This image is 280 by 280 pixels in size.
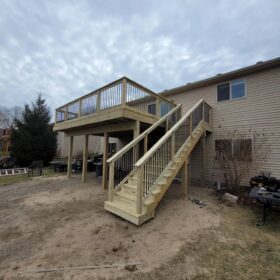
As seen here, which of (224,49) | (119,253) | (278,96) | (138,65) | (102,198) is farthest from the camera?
(138,65)

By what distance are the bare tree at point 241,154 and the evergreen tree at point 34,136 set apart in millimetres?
15828

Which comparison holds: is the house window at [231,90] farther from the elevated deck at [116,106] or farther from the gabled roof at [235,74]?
the elevated deck at [116,106]

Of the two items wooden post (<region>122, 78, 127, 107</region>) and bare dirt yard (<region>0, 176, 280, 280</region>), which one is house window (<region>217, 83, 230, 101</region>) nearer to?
wooden post (<region>122, 78, 127, 107</region>)

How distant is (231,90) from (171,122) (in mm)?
3202

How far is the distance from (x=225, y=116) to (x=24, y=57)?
13.0 metres

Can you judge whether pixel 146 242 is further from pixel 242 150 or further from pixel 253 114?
pixel 253 114

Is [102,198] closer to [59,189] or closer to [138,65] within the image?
[59,189]

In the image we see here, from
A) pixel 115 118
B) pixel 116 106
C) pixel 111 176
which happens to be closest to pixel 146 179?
pixel 111 176

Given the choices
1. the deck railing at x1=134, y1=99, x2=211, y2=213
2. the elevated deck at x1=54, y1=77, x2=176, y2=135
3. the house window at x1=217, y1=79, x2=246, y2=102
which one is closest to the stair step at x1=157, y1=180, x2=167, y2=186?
the deck railing at x1=134, y1=99, x2=211, y2=213

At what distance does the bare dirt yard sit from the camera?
2289mm

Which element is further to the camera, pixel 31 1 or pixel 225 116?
pixel 225 116

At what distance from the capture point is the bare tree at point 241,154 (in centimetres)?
631

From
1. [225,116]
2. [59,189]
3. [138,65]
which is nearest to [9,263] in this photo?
[59,189]

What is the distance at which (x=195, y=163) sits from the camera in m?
8.50
